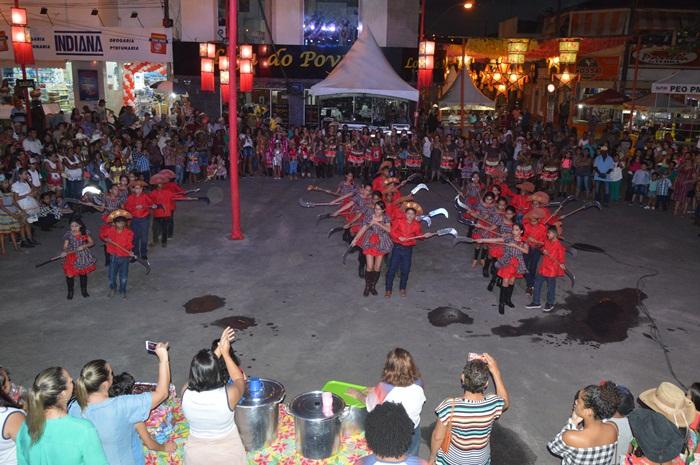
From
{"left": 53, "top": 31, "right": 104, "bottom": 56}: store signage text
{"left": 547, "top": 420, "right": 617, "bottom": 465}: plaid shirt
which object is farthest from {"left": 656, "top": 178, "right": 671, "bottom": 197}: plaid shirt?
{"left": 53, "top": 31, "right": 104, "bottom": 56}: store signage text

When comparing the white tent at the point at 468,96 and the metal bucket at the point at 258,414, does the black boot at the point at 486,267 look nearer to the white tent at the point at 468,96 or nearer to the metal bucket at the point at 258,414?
the metal bucket at the point at 258,414

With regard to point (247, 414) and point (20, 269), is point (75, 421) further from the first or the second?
point (20, 269)

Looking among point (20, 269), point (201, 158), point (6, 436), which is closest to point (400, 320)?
point (6, 436)

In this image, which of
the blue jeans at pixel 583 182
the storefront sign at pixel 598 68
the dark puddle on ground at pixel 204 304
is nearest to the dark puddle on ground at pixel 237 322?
the dark puddle on ground at pixel 204 304

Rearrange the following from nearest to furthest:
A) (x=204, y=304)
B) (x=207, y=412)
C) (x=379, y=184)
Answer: (x=207, y=412)
(x=204, y=304)
(x=379, y=184)

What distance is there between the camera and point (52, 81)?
23656 mm

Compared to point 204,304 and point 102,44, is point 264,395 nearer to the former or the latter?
point 204,304

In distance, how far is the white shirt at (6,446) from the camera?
3.83 metres

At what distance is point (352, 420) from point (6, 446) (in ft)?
8.96

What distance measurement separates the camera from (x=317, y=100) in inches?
991

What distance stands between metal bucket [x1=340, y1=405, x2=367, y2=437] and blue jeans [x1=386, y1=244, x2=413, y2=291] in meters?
4.22

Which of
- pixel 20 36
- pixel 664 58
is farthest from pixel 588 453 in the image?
pixel 664 58

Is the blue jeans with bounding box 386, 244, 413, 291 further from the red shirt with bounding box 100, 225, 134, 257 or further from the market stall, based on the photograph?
the market stall

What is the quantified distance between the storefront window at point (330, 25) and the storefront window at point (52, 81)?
31.0 ft
